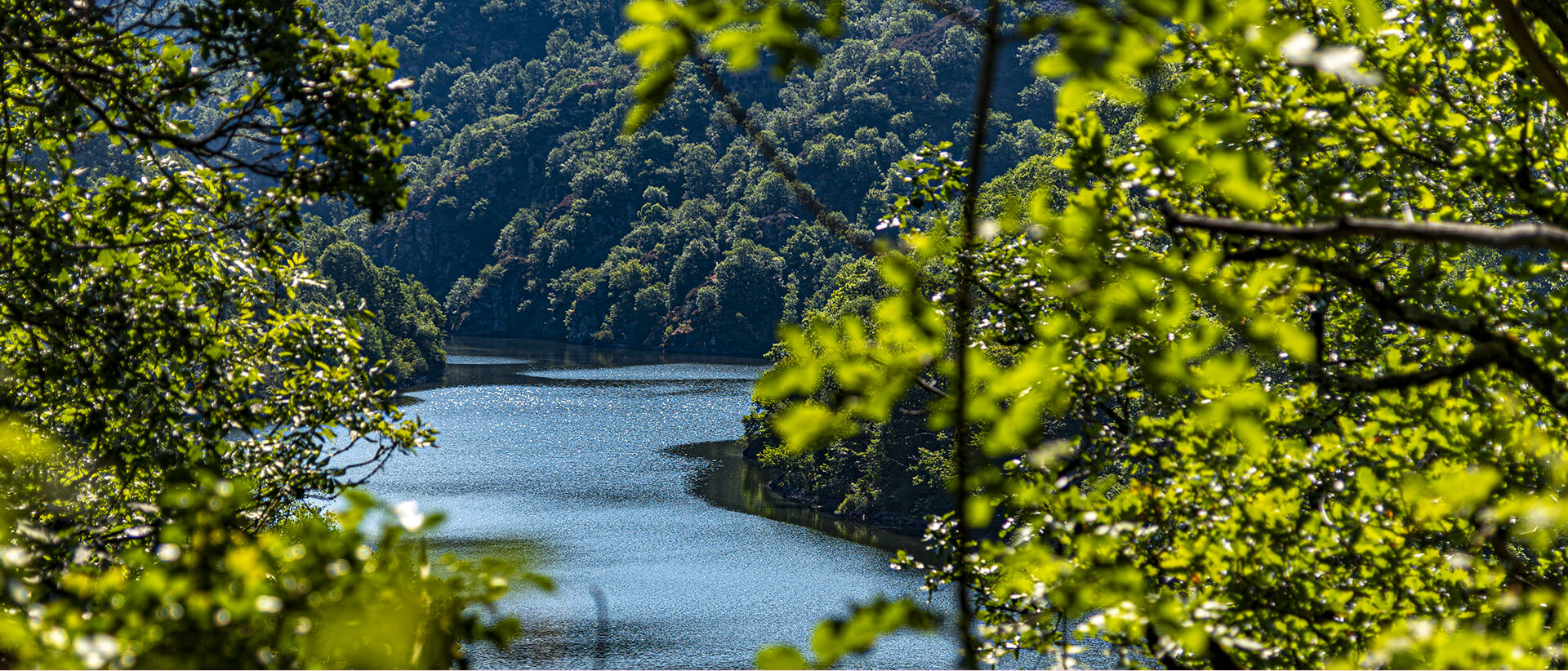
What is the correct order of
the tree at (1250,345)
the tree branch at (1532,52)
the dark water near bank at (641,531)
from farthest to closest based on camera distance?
1. the dark water near bank at (641,531)
2. the tree branch at (1532,52)
3. the tree at (1250,345)

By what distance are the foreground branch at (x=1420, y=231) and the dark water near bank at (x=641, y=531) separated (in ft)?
54.3

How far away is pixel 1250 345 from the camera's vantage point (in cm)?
468

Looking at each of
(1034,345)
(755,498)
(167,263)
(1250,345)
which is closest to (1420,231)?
(1250,345)

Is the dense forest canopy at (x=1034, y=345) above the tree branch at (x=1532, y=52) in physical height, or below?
below

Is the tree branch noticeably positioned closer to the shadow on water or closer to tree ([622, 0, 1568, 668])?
tree ([622, 0, 1568, 668])

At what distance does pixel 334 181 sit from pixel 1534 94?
665 centimetres

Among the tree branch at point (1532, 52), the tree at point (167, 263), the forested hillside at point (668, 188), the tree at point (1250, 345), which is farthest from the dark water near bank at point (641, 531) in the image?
the forested hillside at point (668, 188)

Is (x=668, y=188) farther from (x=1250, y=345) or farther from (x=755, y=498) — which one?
(x=1250, y=345)

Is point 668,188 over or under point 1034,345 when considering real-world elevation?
over

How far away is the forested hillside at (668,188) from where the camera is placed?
359 ft

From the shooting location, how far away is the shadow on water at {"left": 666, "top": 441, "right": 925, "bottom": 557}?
3934 cm

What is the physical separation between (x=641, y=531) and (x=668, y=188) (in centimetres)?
9582

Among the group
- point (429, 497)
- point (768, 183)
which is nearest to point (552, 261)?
point (768, 183)

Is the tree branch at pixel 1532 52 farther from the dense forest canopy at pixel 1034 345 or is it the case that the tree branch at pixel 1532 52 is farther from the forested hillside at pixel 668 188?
the forested hillside at pixel 668 188
